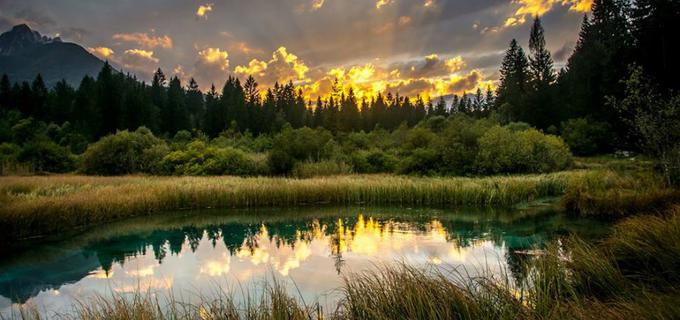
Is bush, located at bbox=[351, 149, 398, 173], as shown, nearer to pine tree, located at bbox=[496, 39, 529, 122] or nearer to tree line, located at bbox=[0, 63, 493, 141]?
pine tree, located at bbox=[496, 39, 529, 122]

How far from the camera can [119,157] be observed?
32281 mm

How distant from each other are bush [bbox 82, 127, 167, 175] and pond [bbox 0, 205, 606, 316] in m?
17.4

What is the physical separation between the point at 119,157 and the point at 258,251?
25562 mm

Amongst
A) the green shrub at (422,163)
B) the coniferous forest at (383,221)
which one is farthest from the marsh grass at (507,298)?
the green shrub at (422,163)

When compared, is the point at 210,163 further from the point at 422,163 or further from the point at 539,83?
the point at 539,83

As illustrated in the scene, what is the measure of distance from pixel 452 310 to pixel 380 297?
0.77 meters

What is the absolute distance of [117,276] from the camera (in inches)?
361

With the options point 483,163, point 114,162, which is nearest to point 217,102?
point 114,162

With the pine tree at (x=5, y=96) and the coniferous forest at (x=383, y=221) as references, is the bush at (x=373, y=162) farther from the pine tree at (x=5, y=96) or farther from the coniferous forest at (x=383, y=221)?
the pine tree at (x=5, y=96)

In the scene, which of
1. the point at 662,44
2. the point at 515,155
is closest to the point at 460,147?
the point at 515,155

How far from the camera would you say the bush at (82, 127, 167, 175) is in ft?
105

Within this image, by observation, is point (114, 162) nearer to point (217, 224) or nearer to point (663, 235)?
point (217, 224)

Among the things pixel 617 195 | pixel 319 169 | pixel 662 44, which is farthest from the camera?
pixel 319 169

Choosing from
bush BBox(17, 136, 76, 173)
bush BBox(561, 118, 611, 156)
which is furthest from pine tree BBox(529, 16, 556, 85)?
bush BBox(17, 136, 76, 173)
